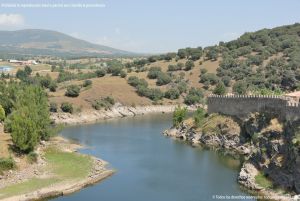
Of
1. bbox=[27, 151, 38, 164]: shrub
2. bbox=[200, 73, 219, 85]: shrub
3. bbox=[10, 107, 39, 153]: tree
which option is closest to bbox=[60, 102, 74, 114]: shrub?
bbox=[200, 73, 219, 85]: shrub

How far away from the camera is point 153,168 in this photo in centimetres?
7031

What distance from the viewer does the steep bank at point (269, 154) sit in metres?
56.0

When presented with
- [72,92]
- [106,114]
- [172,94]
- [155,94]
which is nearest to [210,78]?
[172,94]

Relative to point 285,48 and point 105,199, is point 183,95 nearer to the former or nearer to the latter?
point 285,48

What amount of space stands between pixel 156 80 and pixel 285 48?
3852cm

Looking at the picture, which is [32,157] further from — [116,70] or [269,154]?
[116,70]

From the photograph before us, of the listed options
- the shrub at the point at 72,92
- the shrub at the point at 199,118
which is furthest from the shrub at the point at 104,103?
the shrub at the point at 199,118

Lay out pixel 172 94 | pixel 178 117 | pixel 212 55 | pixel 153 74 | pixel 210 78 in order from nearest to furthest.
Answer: pixel 178 117, pixel 172 94, pixel 210 78, pixel 153 74, pixel 212 55

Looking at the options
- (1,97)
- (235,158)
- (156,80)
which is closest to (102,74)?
(156,80)

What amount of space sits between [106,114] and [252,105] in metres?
57.9

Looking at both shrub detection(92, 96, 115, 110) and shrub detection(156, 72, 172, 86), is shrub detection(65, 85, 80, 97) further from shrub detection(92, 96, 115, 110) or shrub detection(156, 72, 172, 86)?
shrub detection(156, 72, 172, 86)

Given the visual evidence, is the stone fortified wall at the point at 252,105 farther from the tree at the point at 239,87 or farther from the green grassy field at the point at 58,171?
the tree at the point at 239,87

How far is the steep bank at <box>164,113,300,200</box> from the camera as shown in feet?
184

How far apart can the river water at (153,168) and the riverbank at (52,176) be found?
1564 millimetres
